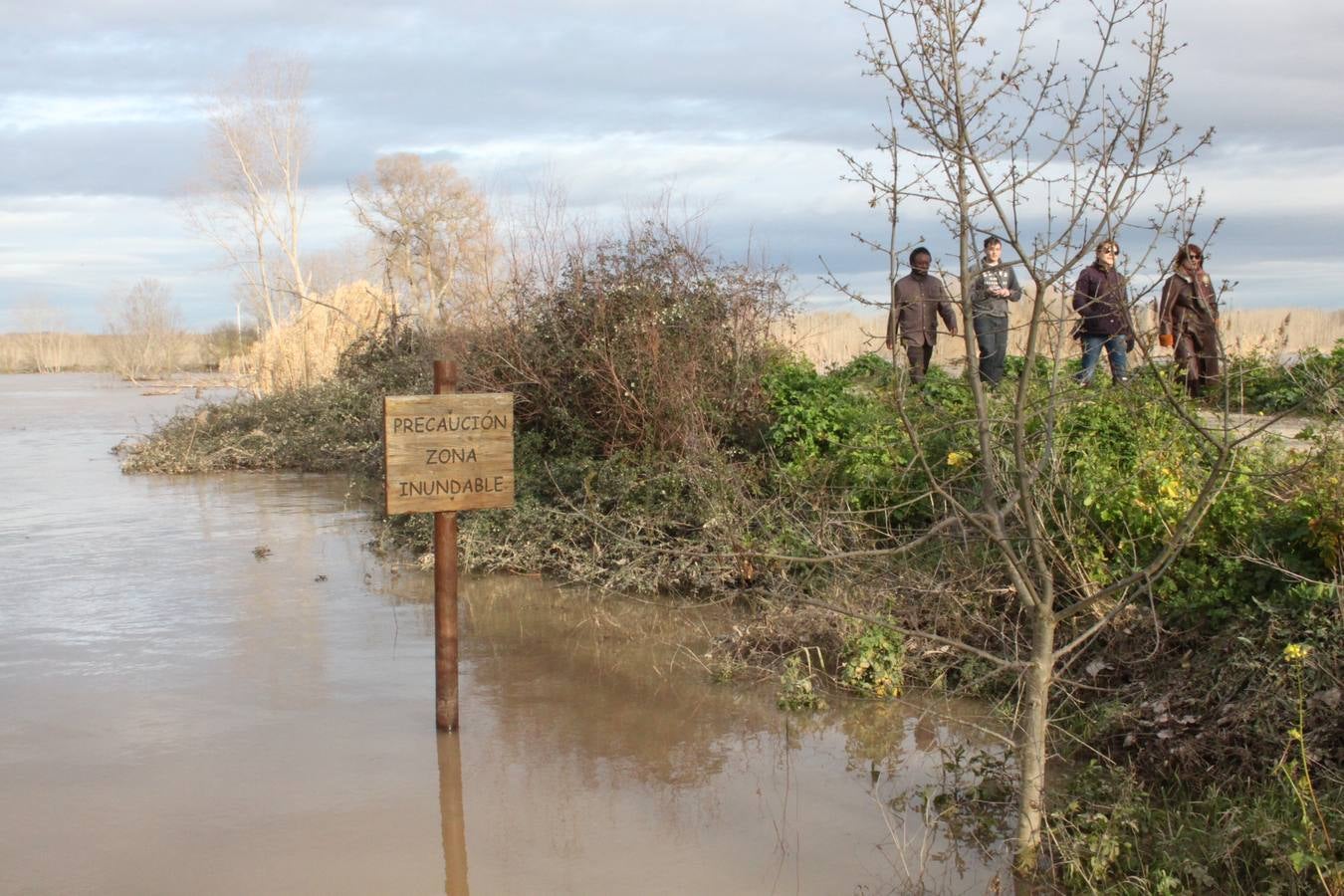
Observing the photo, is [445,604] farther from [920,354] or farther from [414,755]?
[920,354]

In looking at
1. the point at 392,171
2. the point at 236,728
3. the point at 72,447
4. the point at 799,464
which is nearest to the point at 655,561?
the point at 799,464

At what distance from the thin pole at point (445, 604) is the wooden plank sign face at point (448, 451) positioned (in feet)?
0.46

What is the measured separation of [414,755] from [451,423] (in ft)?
5.81

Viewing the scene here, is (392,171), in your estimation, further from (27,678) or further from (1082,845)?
(1082,845)

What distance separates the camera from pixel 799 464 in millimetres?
10516

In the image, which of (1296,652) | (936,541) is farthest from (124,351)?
(1296,652)

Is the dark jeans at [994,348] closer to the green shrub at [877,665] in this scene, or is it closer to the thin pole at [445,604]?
the green shrub at [877,665]

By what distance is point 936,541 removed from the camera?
8438 millimetres

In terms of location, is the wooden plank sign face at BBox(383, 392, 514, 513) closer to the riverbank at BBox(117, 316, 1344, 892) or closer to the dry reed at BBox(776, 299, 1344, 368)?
the riverbank at BBox(117, 316, 1344, 892)

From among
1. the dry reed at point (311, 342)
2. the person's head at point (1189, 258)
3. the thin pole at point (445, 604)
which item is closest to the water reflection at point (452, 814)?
the thin pole at point (445, 604)

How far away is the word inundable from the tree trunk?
312cm

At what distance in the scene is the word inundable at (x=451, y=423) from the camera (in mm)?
6496

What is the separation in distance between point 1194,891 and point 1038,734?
31.5 inches

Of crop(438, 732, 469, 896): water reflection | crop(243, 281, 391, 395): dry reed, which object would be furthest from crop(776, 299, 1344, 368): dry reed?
crop(243, 281, 391, 395): dry reed
